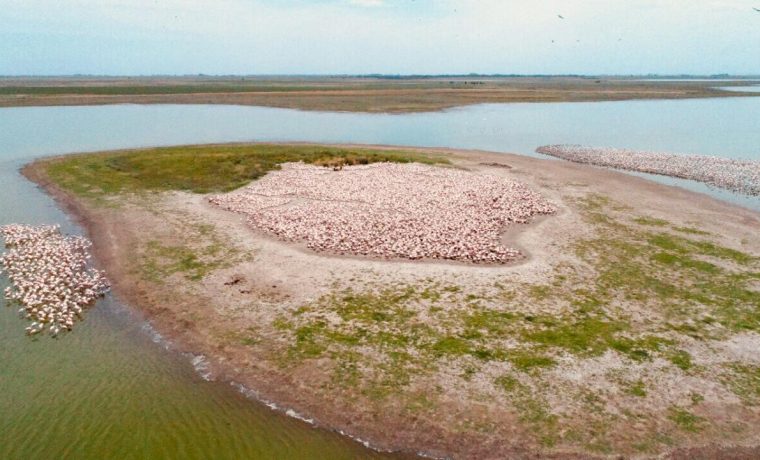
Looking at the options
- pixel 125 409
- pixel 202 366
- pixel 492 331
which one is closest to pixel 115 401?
pixel 125 409

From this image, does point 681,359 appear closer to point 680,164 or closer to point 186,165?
point 680,164

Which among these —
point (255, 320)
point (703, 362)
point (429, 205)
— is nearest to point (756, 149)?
point (429, 205)

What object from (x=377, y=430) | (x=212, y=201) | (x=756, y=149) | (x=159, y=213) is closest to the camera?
(x=377, y=430)

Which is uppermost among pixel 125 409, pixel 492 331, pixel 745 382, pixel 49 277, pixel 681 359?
pixel 49 277

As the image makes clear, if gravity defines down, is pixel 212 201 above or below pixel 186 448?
above

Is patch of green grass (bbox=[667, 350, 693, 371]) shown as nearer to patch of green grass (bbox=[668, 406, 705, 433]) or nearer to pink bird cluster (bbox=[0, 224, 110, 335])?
patch of green grass (bbox=[668, 406, 705, 433])

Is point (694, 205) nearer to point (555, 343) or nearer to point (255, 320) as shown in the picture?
point (555, 343)

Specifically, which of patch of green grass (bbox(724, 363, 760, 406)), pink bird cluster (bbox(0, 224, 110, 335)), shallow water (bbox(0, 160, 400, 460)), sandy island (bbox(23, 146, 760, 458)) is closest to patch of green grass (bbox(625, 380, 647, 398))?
sandy island (bbox(23, 146, 760, 458))
